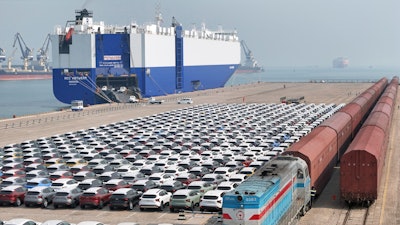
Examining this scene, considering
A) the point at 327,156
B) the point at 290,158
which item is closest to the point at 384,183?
the point at 327,156

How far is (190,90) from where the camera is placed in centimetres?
14338

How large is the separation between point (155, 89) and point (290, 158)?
9457cm

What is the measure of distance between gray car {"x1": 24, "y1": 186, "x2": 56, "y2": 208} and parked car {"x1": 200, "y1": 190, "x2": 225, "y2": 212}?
789cm

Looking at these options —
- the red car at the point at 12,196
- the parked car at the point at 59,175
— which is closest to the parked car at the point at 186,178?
the parked car at the point at 59,175

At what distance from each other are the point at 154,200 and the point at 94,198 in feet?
9.71

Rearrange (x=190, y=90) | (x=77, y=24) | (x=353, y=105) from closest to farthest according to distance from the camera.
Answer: (x=353, y=105), (x=77, y=24), (x=190, y=90)

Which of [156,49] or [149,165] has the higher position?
[156,49]

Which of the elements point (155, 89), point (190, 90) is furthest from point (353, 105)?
point (190, 90)

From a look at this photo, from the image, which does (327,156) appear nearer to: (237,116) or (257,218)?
(257,218)

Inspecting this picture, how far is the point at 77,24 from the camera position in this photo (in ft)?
373

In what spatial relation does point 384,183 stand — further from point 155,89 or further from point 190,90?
point 190,90

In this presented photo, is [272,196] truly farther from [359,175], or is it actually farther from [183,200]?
[359,175]

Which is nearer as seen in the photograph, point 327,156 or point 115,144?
point 327,156

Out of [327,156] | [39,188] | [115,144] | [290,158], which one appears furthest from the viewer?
[115,144]
